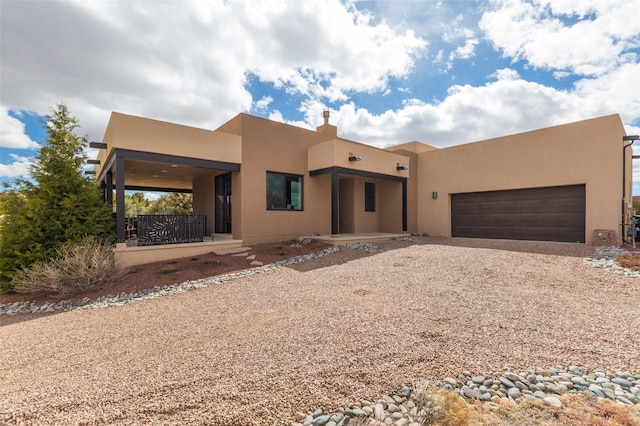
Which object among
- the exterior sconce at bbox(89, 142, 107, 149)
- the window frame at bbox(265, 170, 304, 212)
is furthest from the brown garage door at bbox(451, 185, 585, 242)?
the exterior sconce at bbox(89, 142, 107, 149)

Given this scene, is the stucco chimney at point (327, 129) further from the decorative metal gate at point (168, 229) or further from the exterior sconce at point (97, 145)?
the exterior sconce at point (97, 145)

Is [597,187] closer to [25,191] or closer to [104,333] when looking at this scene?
[104,333]

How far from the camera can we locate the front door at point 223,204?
458 inches

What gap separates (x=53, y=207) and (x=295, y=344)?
811cm

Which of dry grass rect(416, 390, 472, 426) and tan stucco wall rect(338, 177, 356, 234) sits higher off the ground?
tan stucco wall rect(338, 177, 356, 234)

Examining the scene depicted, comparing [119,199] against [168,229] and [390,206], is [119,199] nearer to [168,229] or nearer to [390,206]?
[168,229]

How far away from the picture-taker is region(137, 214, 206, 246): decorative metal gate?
8.82 meters

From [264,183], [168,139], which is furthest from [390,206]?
[168,139]

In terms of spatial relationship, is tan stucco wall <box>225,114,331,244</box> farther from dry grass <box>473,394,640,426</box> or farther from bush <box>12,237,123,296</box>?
dry grass <box>473,394,640,426</box>

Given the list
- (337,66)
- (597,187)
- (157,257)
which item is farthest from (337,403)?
(597,187)

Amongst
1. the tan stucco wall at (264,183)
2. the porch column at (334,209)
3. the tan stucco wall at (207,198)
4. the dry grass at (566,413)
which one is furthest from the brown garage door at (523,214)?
the tan stucco wall at (207,198)

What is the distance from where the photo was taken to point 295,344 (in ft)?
11.2

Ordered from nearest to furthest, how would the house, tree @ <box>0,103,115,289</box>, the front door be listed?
tree @ <box>0,103,115,289</box> → the house → the front door

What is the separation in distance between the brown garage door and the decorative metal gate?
1148 centimetres
